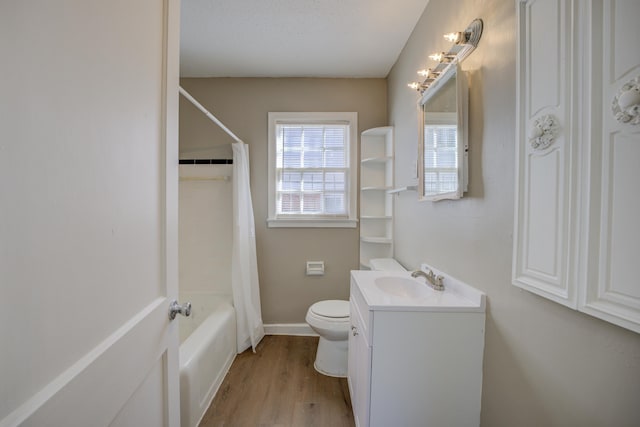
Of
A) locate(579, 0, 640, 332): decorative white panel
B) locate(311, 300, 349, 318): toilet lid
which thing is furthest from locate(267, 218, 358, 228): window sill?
locate(579, 0, 640, 332): decorative white panel

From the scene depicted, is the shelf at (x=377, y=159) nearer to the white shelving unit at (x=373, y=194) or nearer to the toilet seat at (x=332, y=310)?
the white shelving unit at (x=373, y=194)

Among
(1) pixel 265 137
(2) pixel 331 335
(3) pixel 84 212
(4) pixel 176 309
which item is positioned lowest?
(2) pixel 331 335

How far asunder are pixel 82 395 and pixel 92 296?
0.18 metres

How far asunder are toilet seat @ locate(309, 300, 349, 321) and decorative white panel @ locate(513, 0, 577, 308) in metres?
1.24

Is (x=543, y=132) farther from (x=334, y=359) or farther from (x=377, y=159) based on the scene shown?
(x=334, y=359)

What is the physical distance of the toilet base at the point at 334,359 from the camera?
197 centimetres

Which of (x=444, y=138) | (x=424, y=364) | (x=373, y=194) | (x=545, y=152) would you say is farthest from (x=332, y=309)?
(x=545, y=152)

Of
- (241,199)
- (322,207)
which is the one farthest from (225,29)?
(322,207)

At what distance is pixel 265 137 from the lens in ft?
8.44

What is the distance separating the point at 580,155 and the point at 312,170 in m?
2.07

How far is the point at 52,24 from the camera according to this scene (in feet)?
1.45

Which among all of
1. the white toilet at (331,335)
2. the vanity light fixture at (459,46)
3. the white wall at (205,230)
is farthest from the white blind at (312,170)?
the vanity light fixture at (459,46)

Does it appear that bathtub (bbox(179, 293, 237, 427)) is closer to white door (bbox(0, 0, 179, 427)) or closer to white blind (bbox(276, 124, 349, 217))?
white door (bbox(0, 0, 179, 427))

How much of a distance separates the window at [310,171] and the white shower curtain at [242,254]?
1.07 ft
